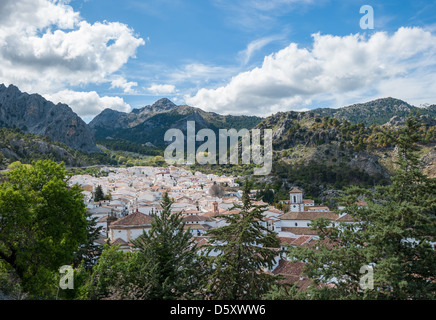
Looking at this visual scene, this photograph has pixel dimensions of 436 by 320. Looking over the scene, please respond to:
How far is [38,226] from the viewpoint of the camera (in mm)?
12078

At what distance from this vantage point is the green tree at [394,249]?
7316mm

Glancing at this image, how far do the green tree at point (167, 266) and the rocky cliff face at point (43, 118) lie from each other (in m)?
158

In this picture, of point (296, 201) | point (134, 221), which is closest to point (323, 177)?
point (296, 201)

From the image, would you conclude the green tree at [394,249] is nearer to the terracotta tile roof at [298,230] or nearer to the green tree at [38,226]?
the green tree at [38,226]

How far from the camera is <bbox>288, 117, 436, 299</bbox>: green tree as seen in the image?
732 cm

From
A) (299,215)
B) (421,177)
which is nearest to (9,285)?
(421,177)

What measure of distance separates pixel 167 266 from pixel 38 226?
235 inches

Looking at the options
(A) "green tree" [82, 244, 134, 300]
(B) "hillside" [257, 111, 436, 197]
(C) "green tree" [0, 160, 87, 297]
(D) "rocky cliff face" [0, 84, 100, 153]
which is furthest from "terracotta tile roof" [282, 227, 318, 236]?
(D) "rocky cliff face" [0, 84, 100, 153]

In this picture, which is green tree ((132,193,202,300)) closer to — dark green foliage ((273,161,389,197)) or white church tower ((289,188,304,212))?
white church tower ((289,188,304,212))

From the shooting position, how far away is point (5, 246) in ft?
38.0

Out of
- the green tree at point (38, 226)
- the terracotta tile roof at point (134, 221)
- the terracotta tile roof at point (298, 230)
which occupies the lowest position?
the terracotta tile roof at point (298, 230)

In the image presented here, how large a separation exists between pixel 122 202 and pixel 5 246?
4694cm

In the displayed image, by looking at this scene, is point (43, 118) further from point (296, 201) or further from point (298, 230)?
point (298, 230)

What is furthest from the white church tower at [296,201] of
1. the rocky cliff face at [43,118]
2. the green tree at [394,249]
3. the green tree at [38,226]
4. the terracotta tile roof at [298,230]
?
the rocky cliff face at [43,118]
